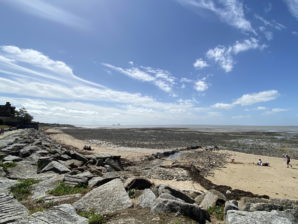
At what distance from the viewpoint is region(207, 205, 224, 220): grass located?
614cm

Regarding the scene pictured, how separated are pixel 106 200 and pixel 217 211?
342cm

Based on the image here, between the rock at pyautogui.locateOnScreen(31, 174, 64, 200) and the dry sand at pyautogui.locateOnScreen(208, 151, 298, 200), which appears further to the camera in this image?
the dry sand at pyautogui.locateOnScreen(208, 151, 298, 200)

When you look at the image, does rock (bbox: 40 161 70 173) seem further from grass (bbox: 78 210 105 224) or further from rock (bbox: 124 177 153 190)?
grass (bbox: 78 210 105 224)

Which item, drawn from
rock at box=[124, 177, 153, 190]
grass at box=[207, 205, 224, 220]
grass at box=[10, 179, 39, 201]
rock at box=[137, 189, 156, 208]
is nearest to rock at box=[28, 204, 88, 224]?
rock at box=[137, 189, 156, 208]

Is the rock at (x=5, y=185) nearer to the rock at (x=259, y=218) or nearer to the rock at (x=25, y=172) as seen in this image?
the rock at (x=25, y=172)

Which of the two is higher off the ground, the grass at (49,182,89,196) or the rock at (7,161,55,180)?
the grass at (49,182,89,196)

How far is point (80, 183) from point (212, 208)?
4984mm

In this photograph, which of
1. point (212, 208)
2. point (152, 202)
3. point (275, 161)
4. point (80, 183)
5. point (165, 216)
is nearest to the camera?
point (165, 216)

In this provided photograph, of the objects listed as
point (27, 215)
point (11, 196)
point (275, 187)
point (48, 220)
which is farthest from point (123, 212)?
point (275, 187)

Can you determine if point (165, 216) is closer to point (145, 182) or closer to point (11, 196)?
point (145, 182)

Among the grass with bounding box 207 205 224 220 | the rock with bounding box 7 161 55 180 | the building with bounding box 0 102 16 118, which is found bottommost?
the grass with bounding box 207 205 224 220

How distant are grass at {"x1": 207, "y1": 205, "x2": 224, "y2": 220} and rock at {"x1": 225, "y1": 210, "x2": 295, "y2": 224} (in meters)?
1.03

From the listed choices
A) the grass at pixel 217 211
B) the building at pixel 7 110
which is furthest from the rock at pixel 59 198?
the building at pixel 7 110

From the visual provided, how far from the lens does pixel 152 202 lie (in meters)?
6.03
